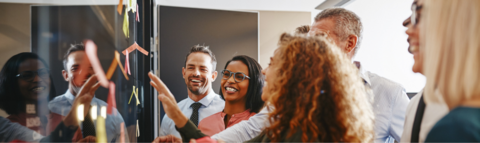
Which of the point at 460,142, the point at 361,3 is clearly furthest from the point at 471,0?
the point at 361,3

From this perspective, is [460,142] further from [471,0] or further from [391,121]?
[391,121]

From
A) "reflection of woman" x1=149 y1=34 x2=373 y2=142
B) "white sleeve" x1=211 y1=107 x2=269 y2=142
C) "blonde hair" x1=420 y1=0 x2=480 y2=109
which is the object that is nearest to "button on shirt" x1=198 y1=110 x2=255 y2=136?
"white sleeve" x1=211 y1=107 x2=269 y2=142

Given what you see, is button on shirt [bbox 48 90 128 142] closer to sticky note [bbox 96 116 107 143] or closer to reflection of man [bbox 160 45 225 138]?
sticky note [bbox 96 116 107 143]

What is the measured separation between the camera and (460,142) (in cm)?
47

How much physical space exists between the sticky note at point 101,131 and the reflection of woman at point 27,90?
29 centimetres

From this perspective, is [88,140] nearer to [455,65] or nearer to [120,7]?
[120,7]

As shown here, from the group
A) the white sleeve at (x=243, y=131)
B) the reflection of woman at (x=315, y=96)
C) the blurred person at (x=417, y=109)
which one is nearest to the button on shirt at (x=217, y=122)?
the white sleeve at (x=243, y=131)

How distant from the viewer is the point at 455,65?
534 mm

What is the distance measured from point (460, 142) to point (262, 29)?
8.66ft

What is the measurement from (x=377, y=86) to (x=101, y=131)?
4.02 ft

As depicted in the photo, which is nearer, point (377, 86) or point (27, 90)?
point (27, 90)

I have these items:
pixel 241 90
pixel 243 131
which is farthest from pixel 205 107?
pixel 243 131

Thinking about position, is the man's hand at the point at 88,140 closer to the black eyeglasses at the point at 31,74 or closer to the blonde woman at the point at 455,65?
the black eyeglasses at the point at 31,74

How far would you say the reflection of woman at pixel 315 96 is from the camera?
79 centimetres
